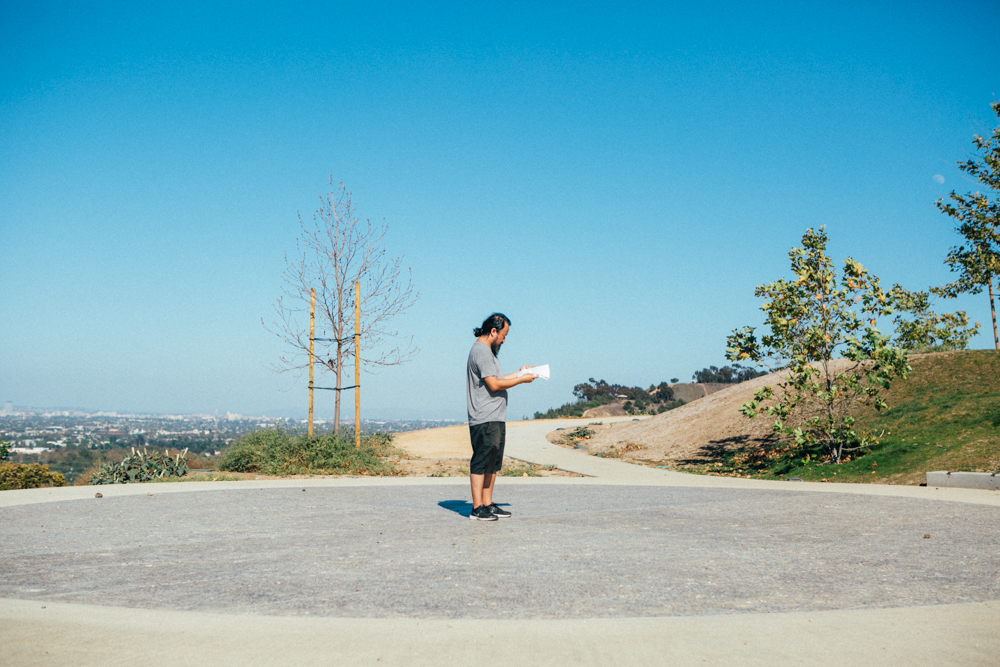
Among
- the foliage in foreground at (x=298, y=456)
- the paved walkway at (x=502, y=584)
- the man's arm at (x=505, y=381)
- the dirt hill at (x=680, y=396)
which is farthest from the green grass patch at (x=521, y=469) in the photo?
the dirt hill at (x=680, y=396)

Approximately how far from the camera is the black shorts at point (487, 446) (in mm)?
7016

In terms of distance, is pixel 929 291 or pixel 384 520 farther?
pixel 929 291

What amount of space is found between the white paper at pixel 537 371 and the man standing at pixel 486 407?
77mm

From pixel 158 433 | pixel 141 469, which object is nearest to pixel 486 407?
pixel 141 469

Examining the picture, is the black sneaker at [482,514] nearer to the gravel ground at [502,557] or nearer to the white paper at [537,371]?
the gravel ground at [502,557]

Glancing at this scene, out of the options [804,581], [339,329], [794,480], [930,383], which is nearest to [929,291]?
[930,383]

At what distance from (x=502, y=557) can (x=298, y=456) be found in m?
9.66

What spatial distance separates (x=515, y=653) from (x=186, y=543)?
4.05m

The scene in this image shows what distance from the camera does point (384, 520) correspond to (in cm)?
744

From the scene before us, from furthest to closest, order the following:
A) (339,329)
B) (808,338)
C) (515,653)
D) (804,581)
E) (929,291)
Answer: (929,291) < (339,329) < (808,338) < (804,581) < (515,653)

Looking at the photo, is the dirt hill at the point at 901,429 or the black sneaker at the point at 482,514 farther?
the dirt hill at the point at 901,429

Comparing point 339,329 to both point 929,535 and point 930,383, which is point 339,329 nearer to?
point 929,535

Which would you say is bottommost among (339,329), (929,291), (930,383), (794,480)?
(794,480)

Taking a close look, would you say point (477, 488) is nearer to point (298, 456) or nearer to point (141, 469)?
point (298, 456)
